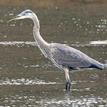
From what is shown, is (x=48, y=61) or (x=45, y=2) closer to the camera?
(x=48, y=61)

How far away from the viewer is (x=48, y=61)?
20.1 meters

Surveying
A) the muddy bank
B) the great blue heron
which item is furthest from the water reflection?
the muddy bank

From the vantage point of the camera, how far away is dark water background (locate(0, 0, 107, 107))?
47.3ft

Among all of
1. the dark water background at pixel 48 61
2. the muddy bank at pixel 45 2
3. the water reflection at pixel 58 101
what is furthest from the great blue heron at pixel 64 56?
the muddy bank at pixel 45 2

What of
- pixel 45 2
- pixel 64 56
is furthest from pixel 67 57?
pixel 45 2

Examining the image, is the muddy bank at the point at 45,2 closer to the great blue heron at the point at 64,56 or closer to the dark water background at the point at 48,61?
the dark water background at the point at 48,61

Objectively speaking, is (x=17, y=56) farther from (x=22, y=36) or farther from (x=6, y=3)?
(x=6, y=3)

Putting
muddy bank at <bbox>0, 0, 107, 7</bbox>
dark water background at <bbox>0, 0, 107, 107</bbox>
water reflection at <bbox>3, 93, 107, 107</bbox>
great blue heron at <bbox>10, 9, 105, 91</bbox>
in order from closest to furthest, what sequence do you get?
water reflection at <bbox>3, 93, 107, 107</bbox>, dark water background at <bbox>0, 0, 107, 107</bbox>, great blue heron at <bbox>10, 9, 105, 91</bbox>, muddy bank at <bbox>0, 0, 107, 7</bbox>

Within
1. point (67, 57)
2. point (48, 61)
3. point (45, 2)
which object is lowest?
point (45, 2)

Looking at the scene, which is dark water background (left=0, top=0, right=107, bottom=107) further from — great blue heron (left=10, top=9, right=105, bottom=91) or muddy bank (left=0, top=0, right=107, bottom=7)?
muddy bank (left=0, top=0, right=107, bottom=7)

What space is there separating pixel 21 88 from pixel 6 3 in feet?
88.4

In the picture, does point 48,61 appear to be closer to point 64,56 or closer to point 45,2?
point 64,56

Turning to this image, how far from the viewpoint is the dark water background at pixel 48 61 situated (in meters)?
14.4

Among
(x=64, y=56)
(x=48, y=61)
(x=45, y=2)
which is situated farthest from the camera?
(x=45, y=2)
